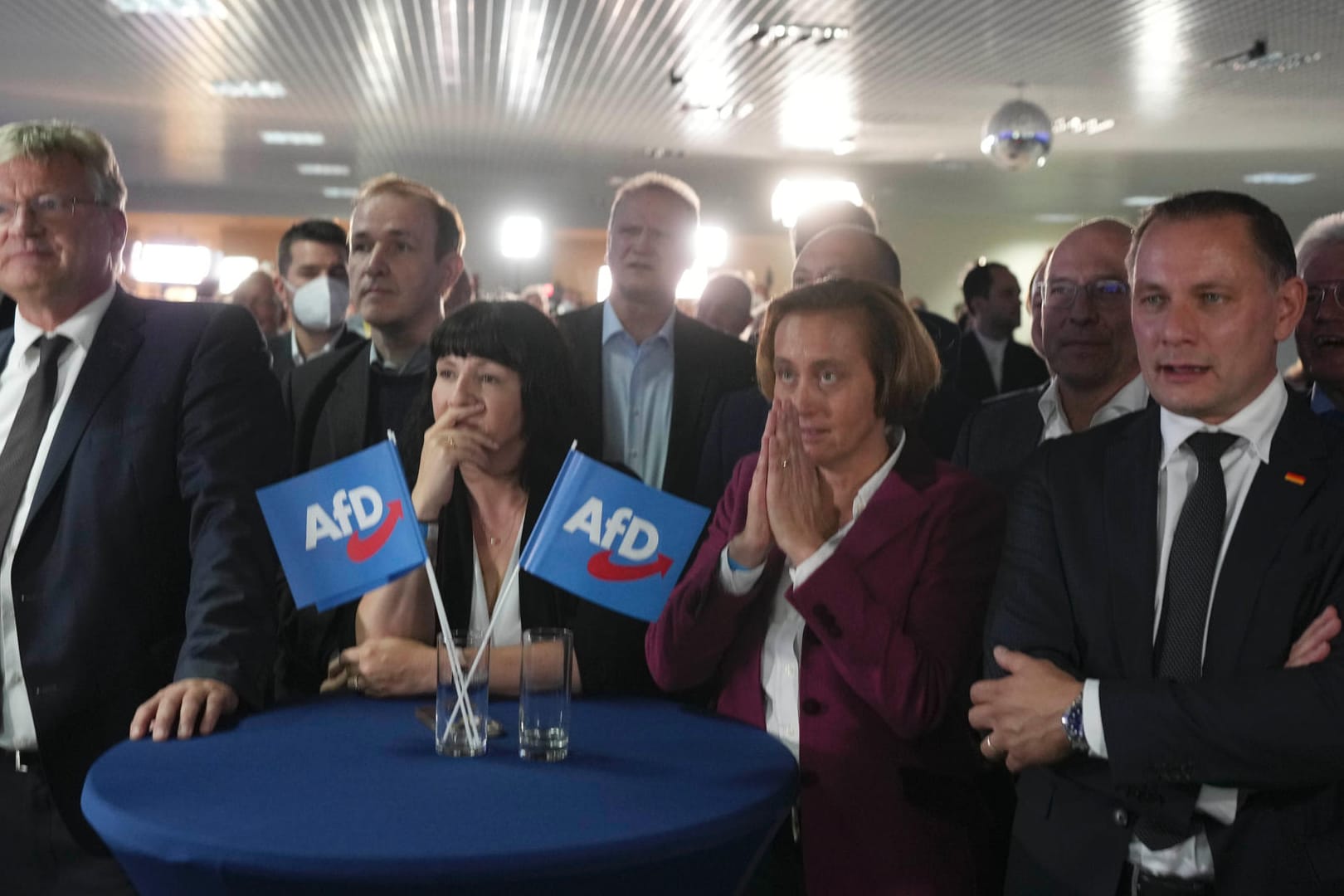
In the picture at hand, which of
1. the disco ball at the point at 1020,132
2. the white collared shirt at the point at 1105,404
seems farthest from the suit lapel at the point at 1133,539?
the disco ball at the point at 1020,132

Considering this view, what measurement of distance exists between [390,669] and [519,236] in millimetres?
16316

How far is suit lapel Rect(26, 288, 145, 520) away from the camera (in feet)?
7.13

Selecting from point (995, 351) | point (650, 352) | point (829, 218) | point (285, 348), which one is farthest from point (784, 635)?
point (995, 351)

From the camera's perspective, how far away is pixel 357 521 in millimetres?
2150

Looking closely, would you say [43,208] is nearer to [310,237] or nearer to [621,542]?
[621,542]

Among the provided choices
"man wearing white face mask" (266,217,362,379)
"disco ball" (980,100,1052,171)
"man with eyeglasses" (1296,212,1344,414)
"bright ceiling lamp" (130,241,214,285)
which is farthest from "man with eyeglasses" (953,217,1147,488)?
"bright ceiling lamp" (130,241,214,285)

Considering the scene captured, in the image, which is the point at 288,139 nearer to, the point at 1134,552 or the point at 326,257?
the point at 326,257

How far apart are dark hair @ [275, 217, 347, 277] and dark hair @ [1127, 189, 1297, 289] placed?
142 inches

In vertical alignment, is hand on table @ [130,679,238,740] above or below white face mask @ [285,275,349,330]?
below

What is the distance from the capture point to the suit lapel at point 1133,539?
1806mm

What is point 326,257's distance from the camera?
4.75 m

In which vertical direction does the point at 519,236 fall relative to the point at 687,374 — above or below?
above

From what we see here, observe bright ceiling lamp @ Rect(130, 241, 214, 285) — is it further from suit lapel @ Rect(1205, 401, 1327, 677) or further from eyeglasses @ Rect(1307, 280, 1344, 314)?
suit lapel @ Rect(1205, 401, 1327, 677)

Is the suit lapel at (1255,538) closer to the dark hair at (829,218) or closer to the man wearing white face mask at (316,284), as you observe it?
the dark hair at (829,218)
